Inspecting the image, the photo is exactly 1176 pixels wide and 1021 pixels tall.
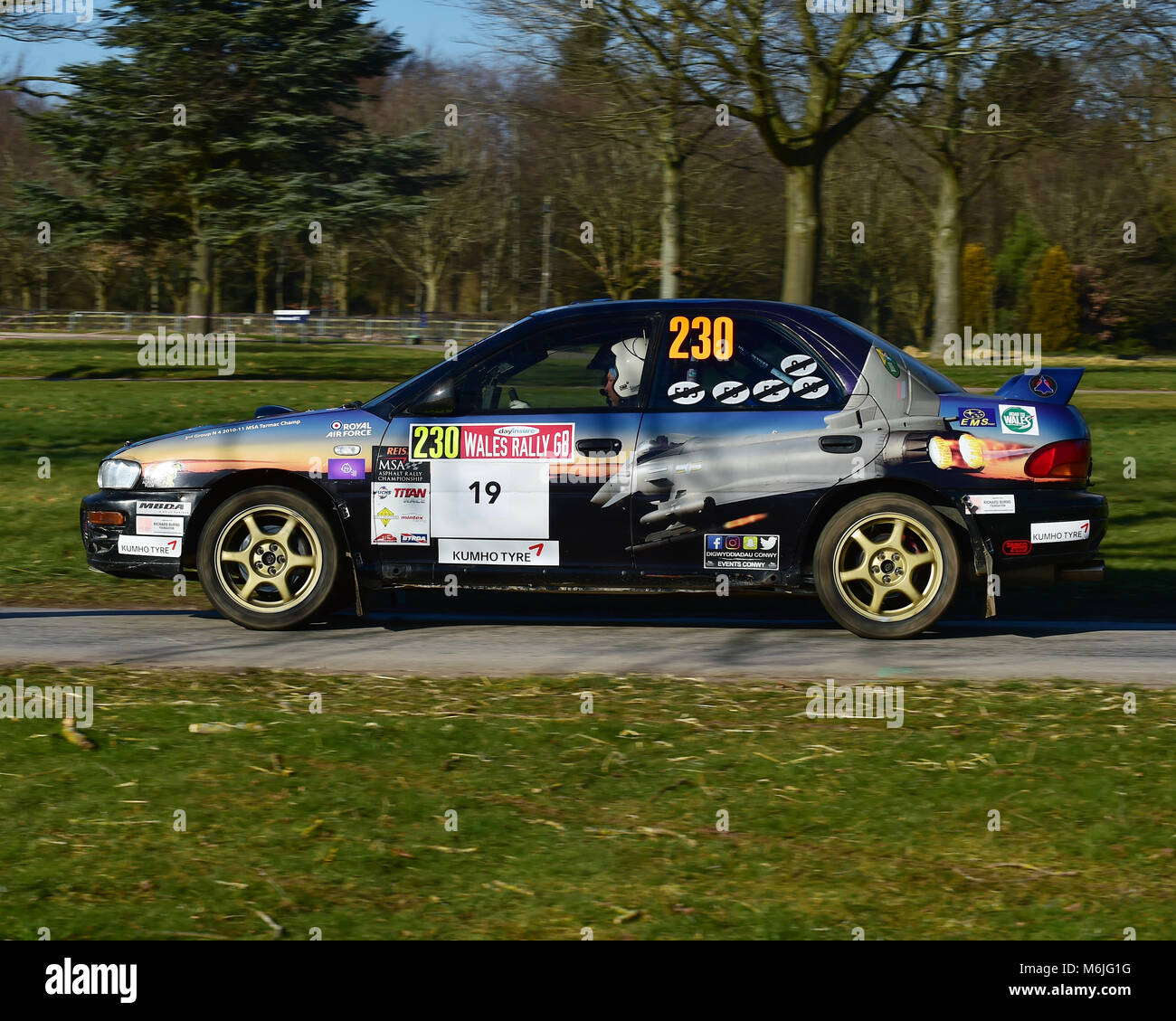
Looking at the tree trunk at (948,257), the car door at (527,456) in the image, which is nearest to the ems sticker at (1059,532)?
the car door at (527,456)

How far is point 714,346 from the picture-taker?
299 inches

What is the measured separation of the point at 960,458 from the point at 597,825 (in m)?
3.60

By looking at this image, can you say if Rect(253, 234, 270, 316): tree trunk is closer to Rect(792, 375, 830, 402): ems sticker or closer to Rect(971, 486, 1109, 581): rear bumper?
Rect(792, 375, 830, 402): ems sticker

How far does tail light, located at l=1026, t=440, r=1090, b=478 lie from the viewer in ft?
24.2

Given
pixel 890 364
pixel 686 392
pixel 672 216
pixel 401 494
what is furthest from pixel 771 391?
pixel 672 216

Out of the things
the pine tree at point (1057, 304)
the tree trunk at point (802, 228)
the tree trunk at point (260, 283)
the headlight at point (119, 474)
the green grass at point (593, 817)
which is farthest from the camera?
the tree trunk at point (260, 283)

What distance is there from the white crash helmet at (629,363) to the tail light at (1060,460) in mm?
2031

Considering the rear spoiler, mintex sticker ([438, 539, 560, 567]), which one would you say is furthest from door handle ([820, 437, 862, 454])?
mintex sticker ([438, 539, 560, 567])

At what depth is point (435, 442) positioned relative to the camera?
298 inches

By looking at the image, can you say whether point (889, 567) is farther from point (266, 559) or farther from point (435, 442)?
point (266, 559)

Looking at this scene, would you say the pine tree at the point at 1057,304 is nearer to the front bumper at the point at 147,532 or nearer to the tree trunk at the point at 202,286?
the tree trunk at the point at 202,286

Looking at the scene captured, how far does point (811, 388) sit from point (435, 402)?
1952 millimetres

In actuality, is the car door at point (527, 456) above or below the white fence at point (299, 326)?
below

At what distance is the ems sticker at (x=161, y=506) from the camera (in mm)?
7777
